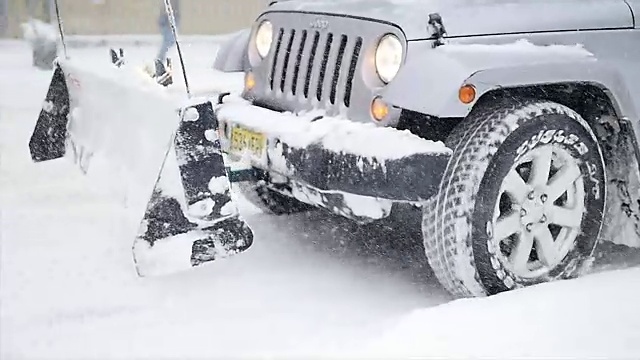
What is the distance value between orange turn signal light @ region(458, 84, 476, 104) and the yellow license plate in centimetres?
92

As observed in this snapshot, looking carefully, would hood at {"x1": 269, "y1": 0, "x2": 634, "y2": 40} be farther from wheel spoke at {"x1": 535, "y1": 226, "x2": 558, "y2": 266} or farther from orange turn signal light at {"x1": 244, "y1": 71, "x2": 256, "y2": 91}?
wheel spoke at {"x1": 535, "y1": 226, "x2": 558, "y2": 266}

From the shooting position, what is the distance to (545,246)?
152 inches

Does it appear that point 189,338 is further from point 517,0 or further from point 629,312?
point 517,0

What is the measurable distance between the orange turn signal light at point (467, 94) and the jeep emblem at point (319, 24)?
2.96 ft

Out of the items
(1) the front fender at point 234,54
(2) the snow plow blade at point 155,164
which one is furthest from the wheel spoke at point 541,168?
(1) the front fender at point 234,54

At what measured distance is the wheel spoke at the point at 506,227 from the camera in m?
3.68

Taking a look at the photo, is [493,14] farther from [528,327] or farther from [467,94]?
[528,327]

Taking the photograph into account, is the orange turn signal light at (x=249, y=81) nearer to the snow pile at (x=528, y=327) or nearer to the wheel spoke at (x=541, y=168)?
the wheel spoke at (x=541, y=168)

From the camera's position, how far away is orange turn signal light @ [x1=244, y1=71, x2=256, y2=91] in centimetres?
470

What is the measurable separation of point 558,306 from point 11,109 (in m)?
7.52

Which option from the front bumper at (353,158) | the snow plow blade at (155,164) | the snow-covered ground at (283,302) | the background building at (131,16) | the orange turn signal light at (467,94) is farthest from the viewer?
the background building at (131,16)

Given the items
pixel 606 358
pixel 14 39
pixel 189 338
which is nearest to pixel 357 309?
pixel 189 338

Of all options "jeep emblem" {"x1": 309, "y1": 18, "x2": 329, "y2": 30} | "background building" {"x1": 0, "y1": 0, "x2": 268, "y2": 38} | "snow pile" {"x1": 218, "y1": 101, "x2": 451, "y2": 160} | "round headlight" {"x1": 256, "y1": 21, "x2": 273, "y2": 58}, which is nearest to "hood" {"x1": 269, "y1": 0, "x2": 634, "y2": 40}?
"jeep emblem" {"x1": 309, "y1": 18, "x2": 329, "y2": 30}

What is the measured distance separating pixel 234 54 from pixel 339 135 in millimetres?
1589
